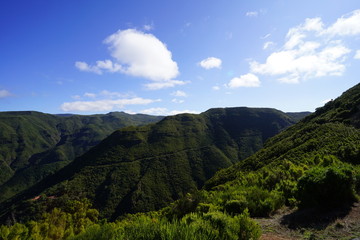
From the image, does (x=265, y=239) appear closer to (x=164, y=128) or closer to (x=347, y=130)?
(x=347, y=130)

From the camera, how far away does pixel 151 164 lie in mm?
115812

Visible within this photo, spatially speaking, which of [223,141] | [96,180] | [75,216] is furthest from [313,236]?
[223,141]

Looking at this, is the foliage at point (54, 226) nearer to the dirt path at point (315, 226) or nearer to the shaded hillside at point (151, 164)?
the dirt path at point (315, 226)

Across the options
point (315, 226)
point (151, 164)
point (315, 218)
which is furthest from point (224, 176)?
point (151, 164)

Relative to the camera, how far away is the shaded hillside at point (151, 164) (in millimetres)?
93000

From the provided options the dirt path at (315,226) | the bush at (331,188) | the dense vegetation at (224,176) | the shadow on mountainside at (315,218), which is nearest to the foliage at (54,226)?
the dense vegetation at (224,176)

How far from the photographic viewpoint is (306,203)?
894cm

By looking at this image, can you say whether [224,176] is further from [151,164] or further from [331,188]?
[151,164]

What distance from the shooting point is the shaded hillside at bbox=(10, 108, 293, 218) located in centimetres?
9300

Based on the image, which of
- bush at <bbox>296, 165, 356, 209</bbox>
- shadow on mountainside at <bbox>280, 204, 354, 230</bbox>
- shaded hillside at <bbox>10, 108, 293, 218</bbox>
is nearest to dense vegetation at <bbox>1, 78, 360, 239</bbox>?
bush at <bbox>296, 165, 356, 209</bbox>

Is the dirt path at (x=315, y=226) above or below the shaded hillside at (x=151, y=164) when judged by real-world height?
above

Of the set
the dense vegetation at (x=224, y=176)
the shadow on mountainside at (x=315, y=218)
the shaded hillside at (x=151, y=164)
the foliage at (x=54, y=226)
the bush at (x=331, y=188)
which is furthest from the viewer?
the shaded hillside at (x=151, y=164)

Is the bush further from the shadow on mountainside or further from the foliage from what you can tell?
the foliage

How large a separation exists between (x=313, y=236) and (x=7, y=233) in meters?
13.7
